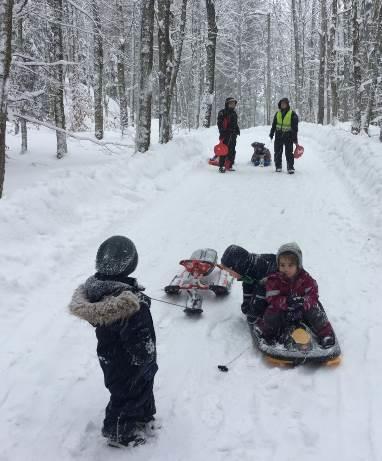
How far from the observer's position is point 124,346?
10.3 ft

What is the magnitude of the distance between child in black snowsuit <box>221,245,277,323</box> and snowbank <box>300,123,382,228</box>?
3.49 m

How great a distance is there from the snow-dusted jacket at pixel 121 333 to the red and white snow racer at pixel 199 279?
1900 millimetres

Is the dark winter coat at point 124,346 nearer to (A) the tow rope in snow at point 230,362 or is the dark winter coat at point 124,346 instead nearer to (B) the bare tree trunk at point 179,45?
(A) the tow rope in snow at point 230,362

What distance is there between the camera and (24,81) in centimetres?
1199

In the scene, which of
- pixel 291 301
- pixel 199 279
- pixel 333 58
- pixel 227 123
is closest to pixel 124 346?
pixel 291 301

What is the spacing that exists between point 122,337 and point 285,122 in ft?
34.0

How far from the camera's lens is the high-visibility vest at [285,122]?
12.4 meters

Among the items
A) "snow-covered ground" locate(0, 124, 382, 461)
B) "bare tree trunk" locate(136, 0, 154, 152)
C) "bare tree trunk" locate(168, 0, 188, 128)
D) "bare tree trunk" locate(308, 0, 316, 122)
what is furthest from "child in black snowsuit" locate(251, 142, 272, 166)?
"bare tree trunk" locate(308, 0, 316, 122)

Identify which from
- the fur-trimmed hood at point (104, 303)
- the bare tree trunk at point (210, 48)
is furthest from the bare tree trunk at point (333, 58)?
the fur-trimmed hood at point (104, 303)

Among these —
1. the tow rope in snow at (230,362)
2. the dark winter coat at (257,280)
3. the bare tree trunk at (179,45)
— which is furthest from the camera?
the bare tree trunk at (179,45)

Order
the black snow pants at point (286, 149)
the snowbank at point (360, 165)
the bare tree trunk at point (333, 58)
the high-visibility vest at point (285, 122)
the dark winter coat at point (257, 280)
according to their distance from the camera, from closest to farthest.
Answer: the dark winter coat at point (257, 280) → the snowbank at point (360, 165) → the black snow pants at point (286, 149) → the high-visibility vest at point (285, 122) → the bare tree trunk at point (333, 58)

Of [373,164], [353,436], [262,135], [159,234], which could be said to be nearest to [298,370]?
[353,436]

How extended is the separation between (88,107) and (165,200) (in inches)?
333

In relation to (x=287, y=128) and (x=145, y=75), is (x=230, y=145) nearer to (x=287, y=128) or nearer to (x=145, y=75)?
(x=287, y=128)
